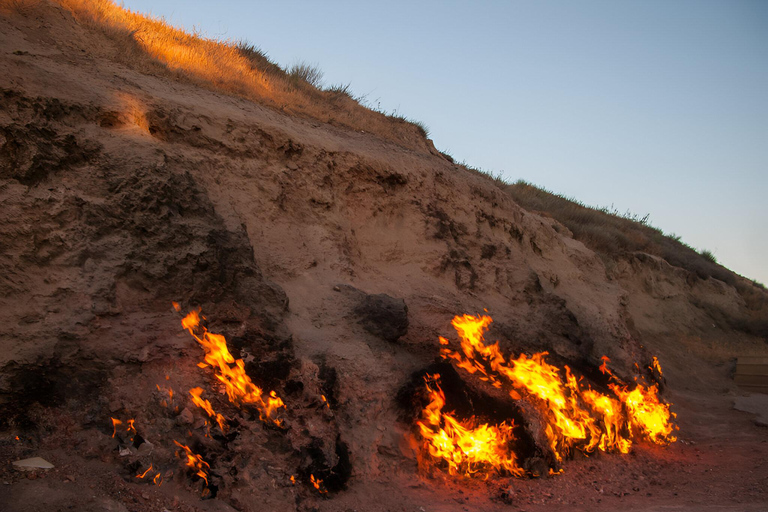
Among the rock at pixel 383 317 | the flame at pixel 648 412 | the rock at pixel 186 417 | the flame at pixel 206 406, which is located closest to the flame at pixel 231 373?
the flame at pixel 206 406

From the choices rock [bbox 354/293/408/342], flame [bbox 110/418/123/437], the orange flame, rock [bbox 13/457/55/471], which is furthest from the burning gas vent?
rock [bbox 13/457/55/471]

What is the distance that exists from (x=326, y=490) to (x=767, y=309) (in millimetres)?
17573

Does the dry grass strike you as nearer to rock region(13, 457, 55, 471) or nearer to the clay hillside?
the clay hillside

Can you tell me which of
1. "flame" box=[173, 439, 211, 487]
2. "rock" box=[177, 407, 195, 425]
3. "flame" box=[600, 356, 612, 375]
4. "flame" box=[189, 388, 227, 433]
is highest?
"flame" box=[600, 356, 612, 375]

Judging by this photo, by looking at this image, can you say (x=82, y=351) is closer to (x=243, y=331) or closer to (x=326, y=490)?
(x=243, y=331)

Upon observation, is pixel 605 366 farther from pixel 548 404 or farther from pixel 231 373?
pixel 231 373

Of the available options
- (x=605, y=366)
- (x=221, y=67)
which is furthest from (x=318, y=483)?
(x=221, y=67)

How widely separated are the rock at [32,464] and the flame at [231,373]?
1.42m

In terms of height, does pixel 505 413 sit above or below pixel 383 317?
below

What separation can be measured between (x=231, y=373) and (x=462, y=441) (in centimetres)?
272

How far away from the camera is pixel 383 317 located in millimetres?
6125

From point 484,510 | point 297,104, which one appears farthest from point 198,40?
point 484,510

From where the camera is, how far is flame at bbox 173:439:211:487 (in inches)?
163

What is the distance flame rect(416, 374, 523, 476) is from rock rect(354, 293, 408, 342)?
65cm
